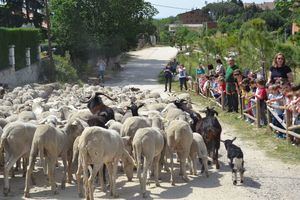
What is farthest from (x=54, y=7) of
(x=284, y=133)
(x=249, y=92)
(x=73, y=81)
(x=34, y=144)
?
(x=34, y=144)

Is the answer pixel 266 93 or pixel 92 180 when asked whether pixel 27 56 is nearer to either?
pixel 266 93

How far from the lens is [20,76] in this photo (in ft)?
98.4

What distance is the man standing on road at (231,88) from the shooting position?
18188 millimetres

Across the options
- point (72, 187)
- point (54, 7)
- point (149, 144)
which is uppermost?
point (54, 7)

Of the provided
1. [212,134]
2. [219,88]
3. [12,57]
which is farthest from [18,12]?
[212,134]

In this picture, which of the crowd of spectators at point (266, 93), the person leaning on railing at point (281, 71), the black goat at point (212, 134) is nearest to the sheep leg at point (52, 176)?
the black goat at point (212, 134)

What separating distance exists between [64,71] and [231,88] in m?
17.7

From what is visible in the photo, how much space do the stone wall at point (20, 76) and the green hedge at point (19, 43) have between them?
32 cm

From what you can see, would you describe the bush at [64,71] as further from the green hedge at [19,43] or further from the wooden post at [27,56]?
the wooden post at [27,56]

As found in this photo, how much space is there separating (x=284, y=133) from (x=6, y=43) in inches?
739

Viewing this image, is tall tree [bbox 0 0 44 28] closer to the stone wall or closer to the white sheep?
the stone wall

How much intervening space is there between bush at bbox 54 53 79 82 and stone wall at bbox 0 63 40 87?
133cm

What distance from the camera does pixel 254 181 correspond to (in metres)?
10.3

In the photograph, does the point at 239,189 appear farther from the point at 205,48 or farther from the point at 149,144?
the point at 205,48
